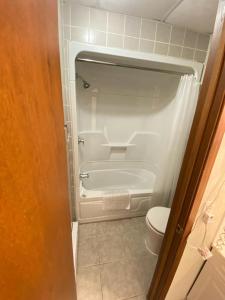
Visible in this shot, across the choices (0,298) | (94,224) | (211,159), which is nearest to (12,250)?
(0,298)

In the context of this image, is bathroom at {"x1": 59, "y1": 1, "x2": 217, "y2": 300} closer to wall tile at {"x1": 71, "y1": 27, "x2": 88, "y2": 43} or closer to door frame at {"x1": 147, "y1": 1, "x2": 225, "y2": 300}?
wall tile at {"x1": 71, "y1": 27, "x2": 88, "y2": 43}

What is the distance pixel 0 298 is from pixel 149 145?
2.54 m

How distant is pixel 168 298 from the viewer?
1104 mm

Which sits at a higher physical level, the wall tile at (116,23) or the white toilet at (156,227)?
the wall tile at (116,23)

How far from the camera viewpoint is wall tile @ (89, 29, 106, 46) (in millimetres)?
1372

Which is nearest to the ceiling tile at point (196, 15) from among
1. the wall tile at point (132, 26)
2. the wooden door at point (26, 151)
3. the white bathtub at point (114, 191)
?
the wall tile at point (132, 26)

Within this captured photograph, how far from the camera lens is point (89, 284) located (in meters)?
1.38

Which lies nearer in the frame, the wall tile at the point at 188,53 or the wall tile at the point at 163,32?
the wall tile at the point at 163,32

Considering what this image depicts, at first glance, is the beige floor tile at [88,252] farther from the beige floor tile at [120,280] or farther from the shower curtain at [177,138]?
the shower curtain at [177,138]

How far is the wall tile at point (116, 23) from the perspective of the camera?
4.50ft

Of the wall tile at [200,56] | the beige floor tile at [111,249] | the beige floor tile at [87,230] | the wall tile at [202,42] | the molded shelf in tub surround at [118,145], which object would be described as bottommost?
the beige floor tile at [111,249]

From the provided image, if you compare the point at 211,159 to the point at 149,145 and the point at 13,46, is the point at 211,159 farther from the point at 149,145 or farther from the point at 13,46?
the point at 149,145

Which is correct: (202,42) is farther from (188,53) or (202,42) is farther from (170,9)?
(170,9)

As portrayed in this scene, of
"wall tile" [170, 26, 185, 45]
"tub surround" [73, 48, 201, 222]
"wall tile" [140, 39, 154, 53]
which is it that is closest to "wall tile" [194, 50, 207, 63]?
"tub surround" [73, 48, 201, 222]
